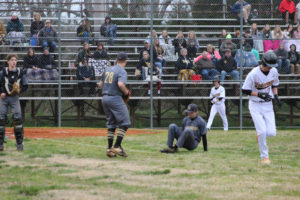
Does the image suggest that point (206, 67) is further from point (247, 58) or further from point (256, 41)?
point (256, 41)

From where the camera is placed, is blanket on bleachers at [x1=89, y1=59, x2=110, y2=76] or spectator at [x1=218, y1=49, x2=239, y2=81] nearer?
blanket on bleachers at [x1=89, y1=59, x2=110, y2=76]

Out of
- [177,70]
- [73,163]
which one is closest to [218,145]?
[73,163]

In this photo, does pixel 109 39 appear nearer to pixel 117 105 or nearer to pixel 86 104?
pixel 86 104

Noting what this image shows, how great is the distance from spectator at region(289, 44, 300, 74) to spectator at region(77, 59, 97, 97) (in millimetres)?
7380

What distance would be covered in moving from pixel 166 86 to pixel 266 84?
36.7 ft

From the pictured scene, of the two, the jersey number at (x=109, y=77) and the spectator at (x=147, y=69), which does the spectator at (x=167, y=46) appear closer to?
the spectator at (x=147, y=69)

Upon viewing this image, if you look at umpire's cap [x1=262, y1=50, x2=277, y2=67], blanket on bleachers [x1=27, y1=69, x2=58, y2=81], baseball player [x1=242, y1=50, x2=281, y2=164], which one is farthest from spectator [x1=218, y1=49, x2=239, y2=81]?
umpire's cap [x1=262, y1=50, x2=277, y2=67]

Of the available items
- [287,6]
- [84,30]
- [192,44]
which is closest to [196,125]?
[192,44]

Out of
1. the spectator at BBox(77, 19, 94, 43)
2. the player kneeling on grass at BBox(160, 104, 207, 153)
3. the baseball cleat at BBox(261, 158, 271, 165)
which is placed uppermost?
the spectator at BBox(77, 19, 94, 43)

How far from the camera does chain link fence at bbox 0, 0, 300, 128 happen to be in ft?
67.4

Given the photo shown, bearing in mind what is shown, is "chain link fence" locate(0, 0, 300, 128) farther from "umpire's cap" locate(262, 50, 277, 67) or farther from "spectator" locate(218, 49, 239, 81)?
"umpire's cap" locate(262, 50, 277, 67)

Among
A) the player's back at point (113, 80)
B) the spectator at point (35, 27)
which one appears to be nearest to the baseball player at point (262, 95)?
the player's back at point (113, 80)

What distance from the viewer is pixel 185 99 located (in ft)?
71.1

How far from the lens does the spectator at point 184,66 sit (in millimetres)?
20562
